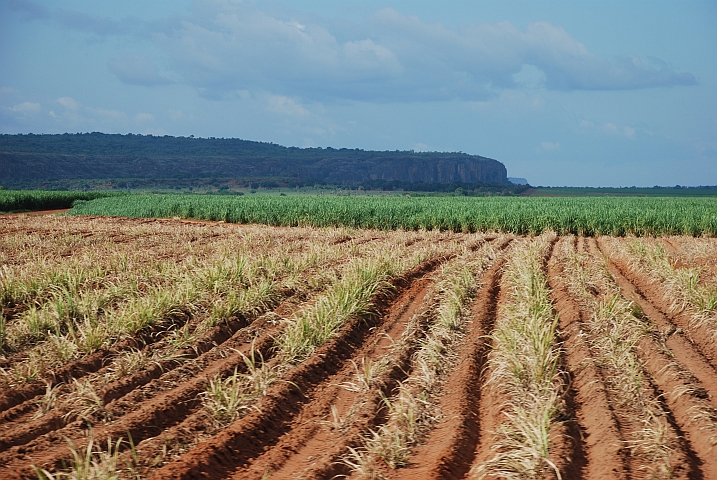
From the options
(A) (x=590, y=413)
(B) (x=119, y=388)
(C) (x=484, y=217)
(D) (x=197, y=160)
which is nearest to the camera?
(A) (x=590, y=413)

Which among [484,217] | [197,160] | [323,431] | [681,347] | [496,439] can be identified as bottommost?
[323,431]

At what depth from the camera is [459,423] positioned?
535 cm

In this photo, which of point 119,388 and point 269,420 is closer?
point 269,420

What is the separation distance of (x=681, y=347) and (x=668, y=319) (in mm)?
1485

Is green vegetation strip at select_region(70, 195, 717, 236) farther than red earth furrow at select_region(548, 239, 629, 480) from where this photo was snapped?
Yes

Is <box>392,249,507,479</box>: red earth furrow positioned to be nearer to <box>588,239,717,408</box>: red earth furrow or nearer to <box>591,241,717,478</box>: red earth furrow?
<box>591,241,717,478</box>: red earth furrow

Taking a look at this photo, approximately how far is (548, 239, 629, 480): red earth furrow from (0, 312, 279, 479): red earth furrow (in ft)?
9.98

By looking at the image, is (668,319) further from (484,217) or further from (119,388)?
(484,217)

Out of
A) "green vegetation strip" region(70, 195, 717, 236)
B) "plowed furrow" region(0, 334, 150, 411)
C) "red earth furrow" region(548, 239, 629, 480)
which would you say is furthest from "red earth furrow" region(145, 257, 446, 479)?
"green vegetation strip" region(70, 195, 717, 236)

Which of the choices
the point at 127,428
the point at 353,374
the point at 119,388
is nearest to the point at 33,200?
the point at 119,388

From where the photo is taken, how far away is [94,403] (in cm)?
566

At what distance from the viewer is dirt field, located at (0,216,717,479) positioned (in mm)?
4789

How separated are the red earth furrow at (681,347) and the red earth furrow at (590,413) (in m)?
0.90

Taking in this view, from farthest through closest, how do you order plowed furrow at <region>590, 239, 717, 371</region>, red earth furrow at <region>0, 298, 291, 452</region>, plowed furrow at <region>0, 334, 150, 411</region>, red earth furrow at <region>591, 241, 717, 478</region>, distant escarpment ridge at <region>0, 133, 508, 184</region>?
1. distant escarpment ridge at <region>0, 133, 508, 184</region>
2. plowed furrow at <region>590, 239, 717, 371</region>
3. plowed furrow at <region>0, 334, 150, 411</region>
4. red earth furrow at <region>0, 298, 291, 452</region>
5. red earth furrow at <region>591, 241, 717, 478</region>
